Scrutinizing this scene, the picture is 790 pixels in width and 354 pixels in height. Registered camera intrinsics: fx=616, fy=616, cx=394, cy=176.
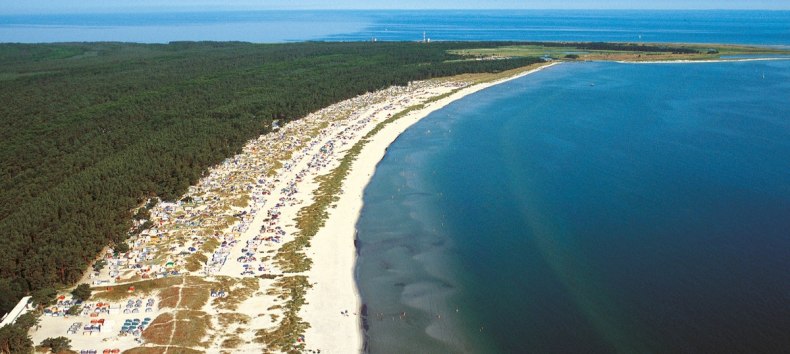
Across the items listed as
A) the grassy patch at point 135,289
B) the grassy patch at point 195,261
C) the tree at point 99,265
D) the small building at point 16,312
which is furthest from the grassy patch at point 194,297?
the small building at point 16,312

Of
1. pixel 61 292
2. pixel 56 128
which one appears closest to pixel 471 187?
pixel 61 292

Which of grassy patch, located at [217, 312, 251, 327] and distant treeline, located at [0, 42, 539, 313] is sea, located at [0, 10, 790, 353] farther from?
distant treeline, located at [0, 42, 539, 313]

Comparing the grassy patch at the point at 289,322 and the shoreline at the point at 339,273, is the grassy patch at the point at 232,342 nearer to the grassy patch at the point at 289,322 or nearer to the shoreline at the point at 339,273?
the grassy patch at the point at 289,322

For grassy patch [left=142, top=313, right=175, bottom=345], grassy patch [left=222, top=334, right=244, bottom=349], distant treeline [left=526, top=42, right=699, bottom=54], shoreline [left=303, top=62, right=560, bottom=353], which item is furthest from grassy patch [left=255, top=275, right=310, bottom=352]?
distant treeline [left=526, top=42, right=699, bottom=54]

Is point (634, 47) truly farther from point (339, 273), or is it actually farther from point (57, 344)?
point (57, 344)

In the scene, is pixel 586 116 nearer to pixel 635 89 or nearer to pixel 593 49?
pixel 635 89
